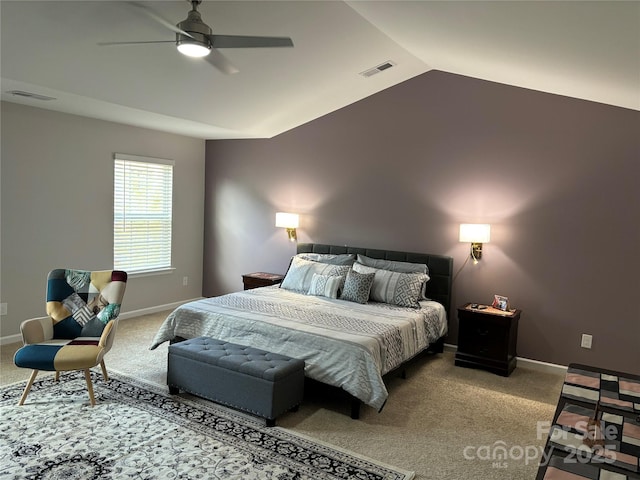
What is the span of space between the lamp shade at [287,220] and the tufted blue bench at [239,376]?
2.50 m

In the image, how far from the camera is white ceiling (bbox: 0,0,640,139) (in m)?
2.70

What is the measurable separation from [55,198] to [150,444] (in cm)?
324

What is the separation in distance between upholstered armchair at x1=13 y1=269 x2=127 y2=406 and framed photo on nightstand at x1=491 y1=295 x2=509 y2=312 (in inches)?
139

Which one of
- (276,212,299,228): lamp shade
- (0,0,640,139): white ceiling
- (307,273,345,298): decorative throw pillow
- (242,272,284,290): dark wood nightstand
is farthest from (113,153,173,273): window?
(307,273,345,298): decorative throw pillow

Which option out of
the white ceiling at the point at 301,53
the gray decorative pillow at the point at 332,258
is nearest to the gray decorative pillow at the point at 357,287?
the gray decorative pillow at the point at 332,258

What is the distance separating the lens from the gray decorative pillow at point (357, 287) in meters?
4.78

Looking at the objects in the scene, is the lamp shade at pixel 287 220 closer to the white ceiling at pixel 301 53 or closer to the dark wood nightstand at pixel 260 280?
the dark wood nightstand at pixel 260 280

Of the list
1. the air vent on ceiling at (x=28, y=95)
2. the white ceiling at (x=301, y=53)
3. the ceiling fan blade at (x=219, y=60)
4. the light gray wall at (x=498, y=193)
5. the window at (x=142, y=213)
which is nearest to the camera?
the white ceiling at (x=301, y=53)

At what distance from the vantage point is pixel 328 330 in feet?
12.4

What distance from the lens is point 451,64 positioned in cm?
456

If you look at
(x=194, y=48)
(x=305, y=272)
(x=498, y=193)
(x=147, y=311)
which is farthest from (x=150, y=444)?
(x=498, y=193)

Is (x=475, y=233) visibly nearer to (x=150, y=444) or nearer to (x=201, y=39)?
(x=201, y=39)

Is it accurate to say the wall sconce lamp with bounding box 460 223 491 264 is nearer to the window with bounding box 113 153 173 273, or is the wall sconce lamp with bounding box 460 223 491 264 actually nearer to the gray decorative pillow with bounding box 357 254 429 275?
the gray decorative pillow with bounding box 357 254 429 275

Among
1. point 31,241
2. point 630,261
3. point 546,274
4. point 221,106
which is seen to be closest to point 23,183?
point 31,241
